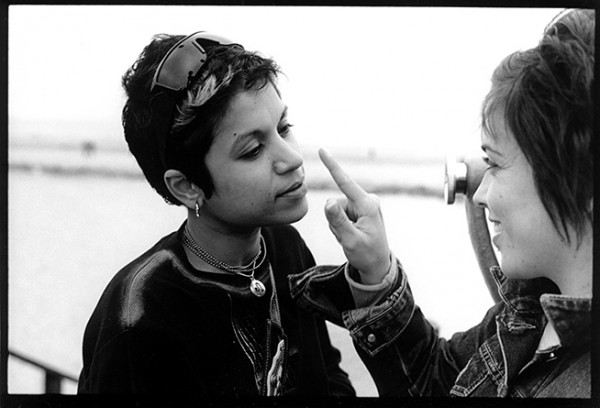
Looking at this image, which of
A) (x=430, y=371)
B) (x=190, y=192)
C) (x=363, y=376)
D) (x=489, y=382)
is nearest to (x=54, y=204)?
(x=190, y=192)

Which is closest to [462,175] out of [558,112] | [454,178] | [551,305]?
[454,178]

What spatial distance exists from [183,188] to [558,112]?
916mm

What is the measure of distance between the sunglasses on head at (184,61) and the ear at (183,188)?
0.21m

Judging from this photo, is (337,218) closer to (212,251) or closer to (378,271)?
(378,271)

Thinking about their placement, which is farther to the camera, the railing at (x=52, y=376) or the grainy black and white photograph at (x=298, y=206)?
the railing at (x=52, y=376)

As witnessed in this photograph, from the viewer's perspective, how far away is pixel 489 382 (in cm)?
212

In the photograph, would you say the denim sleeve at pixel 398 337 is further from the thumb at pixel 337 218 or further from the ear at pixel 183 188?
the ear at pixel 183 188

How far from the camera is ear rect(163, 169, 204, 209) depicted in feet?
6.93

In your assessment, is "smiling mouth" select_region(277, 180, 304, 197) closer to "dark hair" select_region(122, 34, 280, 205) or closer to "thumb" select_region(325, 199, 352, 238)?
"thumb" select_region(325, 199, 352, 238)

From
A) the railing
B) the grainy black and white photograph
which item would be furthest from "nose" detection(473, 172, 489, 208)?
the railing

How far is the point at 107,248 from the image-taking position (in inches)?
85.3

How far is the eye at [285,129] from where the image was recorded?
2.12 metres

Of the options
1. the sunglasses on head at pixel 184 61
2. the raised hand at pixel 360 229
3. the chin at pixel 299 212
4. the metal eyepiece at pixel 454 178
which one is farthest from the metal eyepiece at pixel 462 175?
the sunglasses on head at pixel 184 61

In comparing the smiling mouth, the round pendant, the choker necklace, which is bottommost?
the round pendant
